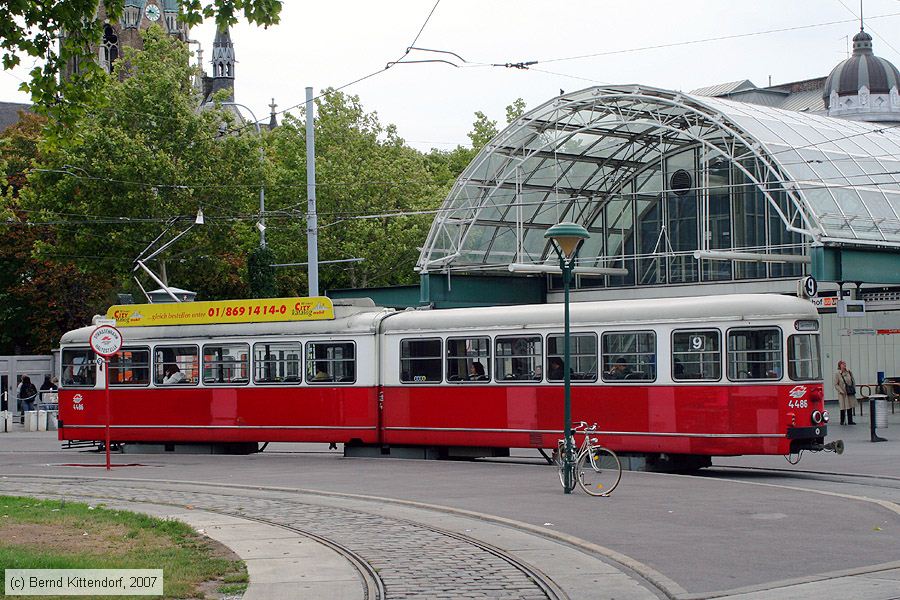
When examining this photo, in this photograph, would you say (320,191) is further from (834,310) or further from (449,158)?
(834,310)

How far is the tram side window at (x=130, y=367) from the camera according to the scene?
93.7 ft

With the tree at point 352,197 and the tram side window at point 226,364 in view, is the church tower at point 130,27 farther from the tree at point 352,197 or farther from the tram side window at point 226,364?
the tram side window at point 226,364

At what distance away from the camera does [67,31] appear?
1582cm

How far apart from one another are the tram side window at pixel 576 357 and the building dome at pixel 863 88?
300 feet

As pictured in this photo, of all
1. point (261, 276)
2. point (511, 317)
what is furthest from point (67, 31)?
point (261, 276)

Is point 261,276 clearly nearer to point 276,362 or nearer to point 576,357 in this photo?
point 276,362

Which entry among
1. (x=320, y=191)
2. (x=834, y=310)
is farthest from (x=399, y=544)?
(x=320, y=191)

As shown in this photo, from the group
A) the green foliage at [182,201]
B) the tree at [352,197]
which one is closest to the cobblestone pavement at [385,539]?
the green foliage at [182,201]

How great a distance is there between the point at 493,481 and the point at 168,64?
116 feet

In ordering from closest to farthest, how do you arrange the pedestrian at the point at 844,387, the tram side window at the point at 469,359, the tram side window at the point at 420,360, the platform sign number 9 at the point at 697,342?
the platform sign number 9 at the point at 697,342 < the tram side window at the point at 469,359 < the tram side window at the point at 420,360 < the pedestrian at the point at 844,387

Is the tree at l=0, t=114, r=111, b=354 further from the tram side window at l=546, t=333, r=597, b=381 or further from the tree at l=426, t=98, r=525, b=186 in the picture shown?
the tram side window at l=546, t=333, r=597, b=381

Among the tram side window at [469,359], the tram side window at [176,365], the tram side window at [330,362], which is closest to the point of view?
the tram side window at [469,359]

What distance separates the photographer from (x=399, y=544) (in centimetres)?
1300

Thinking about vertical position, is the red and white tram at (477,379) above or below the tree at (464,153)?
below
